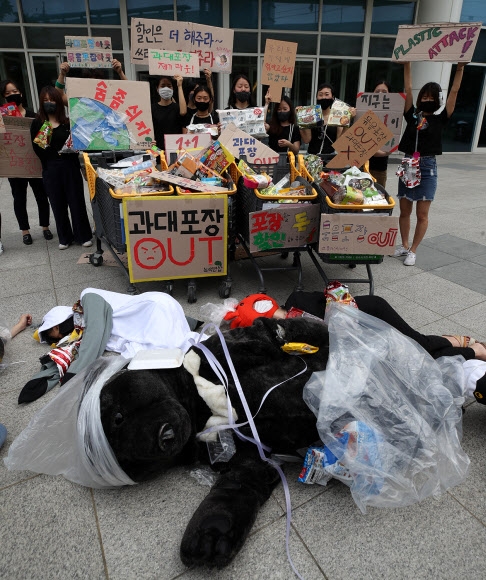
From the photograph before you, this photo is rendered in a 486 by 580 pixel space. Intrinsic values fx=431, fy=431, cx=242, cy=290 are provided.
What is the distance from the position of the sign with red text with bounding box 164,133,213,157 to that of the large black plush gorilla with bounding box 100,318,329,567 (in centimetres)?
283

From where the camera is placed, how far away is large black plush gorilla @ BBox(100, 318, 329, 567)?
164 cm

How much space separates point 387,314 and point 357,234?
977mm

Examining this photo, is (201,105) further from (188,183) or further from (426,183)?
(426,183)

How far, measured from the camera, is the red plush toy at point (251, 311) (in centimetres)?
276

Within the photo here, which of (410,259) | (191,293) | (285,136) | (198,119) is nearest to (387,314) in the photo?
(191,293)

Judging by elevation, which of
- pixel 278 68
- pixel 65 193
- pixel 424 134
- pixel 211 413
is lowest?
pixel 211 413

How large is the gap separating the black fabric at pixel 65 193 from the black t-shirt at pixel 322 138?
2.66 meters

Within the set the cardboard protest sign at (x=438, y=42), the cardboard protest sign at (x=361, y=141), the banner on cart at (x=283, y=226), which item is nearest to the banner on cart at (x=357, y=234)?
the banner on cart at (x=283, y=226)

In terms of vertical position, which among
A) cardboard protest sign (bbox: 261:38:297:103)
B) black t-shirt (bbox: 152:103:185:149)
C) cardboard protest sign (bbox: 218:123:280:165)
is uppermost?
cardboard protest sign (bbox: 261:38:297:103)

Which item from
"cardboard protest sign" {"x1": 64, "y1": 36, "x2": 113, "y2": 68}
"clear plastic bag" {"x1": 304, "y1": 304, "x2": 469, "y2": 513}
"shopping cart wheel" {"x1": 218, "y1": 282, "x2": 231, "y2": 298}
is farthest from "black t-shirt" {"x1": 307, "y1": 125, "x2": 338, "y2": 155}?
"clear plastic bag" {"x1": 304, "y1": 304, "x2": 469, "y2": 513}

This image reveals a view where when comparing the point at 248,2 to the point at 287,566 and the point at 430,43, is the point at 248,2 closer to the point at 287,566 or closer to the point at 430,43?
the point at 430,43

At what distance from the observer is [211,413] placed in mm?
1948

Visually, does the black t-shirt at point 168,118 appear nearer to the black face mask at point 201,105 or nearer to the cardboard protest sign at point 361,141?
the black face mask at point 201,105

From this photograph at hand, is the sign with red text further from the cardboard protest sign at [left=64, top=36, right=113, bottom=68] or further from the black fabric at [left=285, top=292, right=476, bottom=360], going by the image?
the black fabric at [left=285, top=292, right=476, bottom=360]
